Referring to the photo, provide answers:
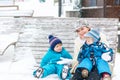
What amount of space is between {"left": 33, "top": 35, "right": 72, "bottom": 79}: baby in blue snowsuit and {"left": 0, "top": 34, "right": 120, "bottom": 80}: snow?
87 millimetres

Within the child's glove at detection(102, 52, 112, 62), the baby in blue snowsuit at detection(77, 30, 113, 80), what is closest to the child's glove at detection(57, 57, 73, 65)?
the baby in blue snowsuit at detection(77, 30, 113, 80)

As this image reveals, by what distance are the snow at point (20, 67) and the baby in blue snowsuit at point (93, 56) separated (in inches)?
23.5

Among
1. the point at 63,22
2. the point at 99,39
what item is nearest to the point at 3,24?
the point at 63,22

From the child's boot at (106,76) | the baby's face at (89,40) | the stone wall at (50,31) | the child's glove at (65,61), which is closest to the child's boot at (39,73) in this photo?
the child's glove at (65,61)

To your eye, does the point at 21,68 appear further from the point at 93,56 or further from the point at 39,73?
the point at 93,56

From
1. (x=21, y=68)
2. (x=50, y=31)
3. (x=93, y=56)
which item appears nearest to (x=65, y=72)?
(x=93, y=56)

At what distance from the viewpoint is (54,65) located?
6051 millimetres

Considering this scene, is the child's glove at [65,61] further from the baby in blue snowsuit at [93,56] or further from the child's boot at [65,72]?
the baby in blue snowsuit at [93,56]

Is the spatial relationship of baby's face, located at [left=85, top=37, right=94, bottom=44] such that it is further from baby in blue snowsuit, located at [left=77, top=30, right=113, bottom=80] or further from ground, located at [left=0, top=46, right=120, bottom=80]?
ground, located at [left=0, top=46, right=120, bottom=80]

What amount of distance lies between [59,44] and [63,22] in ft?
5.95

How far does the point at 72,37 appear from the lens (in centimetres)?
739

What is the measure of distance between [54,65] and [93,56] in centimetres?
80

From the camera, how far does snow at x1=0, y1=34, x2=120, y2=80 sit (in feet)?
19.5

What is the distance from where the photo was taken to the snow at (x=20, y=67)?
19.5 feet
